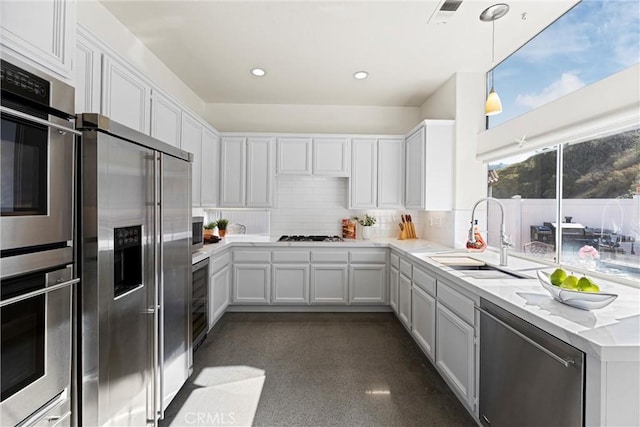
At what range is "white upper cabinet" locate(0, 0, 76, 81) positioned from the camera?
99cm

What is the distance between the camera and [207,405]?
211cm

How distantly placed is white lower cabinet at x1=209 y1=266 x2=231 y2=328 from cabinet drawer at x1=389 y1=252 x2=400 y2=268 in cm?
192

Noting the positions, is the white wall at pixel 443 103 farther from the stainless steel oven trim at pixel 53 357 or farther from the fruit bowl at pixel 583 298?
the stainless steel oven trim at pixel 53 357

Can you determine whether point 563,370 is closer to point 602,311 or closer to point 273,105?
point 602,311

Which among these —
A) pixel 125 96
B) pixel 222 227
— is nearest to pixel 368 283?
pixel 222 227

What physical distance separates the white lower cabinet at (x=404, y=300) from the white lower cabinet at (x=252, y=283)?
1.53 m

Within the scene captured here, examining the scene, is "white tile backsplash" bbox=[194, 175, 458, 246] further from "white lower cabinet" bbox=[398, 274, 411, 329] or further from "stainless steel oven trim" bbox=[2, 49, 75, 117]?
"stainless steel oven trim" bbox=[2, 49, 75, 117]

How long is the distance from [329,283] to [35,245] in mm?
3050

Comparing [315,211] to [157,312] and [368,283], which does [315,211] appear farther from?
[157,312]

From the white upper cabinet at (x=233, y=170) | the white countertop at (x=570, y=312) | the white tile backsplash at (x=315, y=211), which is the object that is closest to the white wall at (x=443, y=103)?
the white tile backsplash at (x=315, y=211)

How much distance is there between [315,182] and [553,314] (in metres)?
3.35

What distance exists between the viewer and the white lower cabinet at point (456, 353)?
1.91 metres

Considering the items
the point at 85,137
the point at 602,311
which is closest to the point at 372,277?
the point at 602,311

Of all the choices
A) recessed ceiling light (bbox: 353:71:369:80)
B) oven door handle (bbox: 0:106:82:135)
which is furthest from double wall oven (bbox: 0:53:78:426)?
recessed ceiling light (bbox: 353:71:369:80)
